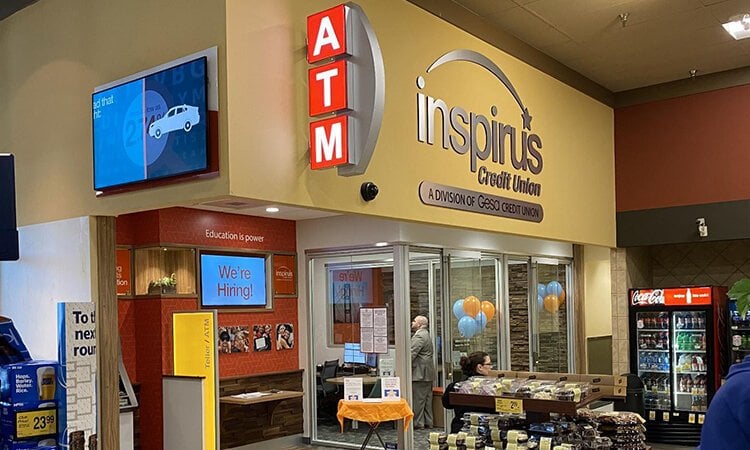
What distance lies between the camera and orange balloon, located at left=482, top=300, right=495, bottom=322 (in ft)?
31.2

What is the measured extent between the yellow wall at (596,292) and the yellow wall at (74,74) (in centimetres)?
747

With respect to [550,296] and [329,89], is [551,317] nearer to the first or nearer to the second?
[550,296]

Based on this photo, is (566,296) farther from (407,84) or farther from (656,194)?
(407,84)

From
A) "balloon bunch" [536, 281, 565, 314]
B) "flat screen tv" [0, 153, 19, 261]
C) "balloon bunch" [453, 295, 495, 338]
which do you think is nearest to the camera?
"flat screen tv" [0, 153, 19, 261]

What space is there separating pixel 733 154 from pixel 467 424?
19.3 feet

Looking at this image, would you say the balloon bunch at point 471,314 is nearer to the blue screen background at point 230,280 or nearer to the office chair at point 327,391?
the office chair at point 327,391

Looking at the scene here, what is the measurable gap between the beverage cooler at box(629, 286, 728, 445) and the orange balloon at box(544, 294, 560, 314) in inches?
49.1

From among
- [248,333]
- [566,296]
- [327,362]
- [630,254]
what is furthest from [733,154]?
[248,333]

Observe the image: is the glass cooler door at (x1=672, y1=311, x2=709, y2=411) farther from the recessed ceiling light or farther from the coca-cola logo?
the recessed ceiling light

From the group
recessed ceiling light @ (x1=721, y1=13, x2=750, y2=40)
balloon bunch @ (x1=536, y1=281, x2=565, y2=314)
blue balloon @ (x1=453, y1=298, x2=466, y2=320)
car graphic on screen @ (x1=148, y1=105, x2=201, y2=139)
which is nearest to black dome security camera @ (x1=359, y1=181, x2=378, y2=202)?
car graphic on screen @ (x1=148, y1=105, x2=201, y2=139)

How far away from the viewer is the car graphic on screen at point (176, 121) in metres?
5.03

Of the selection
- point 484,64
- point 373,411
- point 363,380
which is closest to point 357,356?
point 363,380

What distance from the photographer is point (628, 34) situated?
8.24m

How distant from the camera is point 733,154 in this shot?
31.0ft
